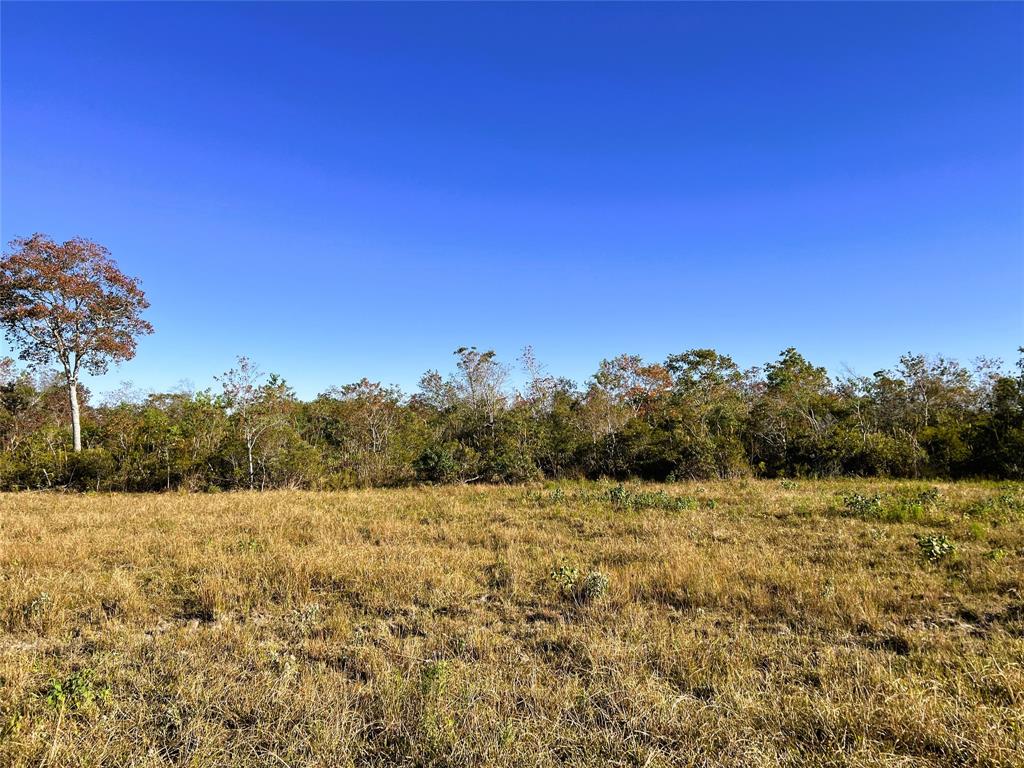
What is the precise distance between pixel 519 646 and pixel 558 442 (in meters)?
15.9

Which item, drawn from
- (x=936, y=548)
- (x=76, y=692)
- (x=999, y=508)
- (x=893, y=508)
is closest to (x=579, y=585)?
(x=76, y=692)

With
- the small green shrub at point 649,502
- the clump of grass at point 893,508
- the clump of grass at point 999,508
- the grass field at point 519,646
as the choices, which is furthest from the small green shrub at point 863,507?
the small green shrub at point 649,502

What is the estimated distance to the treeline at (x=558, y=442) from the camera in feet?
54.3

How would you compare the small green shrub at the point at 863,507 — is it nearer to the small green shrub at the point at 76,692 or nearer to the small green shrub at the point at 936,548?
the small green shrub at the point at 936,548

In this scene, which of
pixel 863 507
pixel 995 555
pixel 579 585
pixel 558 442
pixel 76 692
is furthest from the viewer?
pixel 558 442

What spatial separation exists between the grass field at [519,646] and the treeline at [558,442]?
28.2 ft

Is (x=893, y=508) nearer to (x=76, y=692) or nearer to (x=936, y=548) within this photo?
(x=936, y=548)

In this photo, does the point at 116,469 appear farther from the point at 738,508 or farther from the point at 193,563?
the point at 738,508

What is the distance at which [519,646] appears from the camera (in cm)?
422

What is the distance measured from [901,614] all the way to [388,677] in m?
5.07

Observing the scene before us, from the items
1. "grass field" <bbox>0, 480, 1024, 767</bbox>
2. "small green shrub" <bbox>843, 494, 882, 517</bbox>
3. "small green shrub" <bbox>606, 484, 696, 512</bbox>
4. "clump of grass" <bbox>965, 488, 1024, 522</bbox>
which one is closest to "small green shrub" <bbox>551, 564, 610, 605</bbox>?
"grass field" <bbox>0, 480, 1024, 767</bbox>

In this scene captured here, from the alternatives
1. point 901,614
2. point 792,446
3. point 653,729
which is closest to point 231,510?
point 653,729

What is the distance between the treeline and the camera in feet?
54.3

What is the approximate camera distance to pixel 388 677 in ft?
11.6
